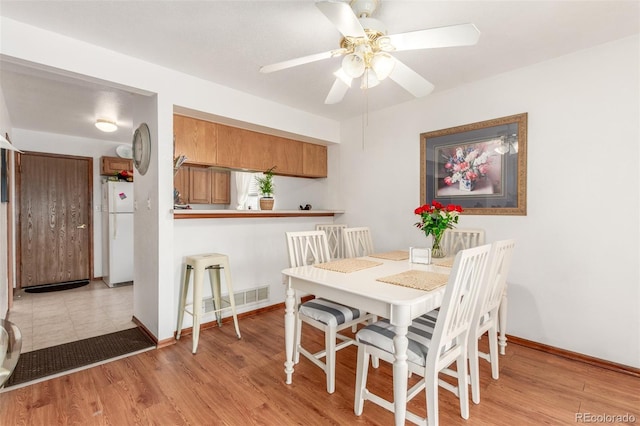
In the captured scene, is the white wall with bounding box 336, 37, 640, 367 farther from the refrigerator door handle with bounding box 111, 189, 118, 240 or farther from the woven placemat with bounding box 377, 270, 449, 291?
the refrigerator door handle with bounding box 111, 189, 118, 240

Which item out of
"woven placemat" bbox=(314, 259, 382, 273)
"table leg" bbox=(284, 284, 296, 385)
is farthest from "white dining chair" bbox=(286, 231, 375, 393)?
"woven placemat" bbox=(314, 259, 382, 273)

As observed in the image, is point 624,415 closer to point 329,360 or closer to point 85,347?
point 329,360

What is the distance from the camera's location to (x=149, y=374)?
217 cm

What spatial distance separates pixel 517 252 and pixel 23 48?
3814 millimetres

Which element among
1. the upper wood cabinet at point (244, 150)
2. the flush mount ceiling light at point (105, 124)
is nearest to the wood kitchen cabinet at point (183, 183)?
the flush mount ceiling light at point (105, 124)

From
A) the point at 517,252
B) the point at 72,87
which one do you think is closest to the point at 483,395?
the point at 517,252

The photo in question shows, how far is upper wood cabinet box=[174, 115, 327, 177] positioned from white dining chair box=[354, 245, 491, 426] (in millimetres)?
2283

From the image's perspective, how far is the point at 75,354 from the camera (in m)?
2.45

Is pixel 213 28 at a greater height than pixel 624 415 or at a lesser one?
greater

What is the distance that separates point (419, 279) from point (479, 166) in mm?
1581

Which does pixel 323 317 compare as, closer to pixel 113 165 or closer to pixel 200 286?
pixel 200 286

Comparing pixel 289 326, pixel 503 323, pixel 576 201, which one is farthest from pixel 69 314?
pixel 576 201

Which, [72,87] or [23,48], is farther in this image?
[72,87]

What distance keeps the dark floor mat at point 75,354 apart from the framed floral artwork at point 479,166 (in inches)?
117
